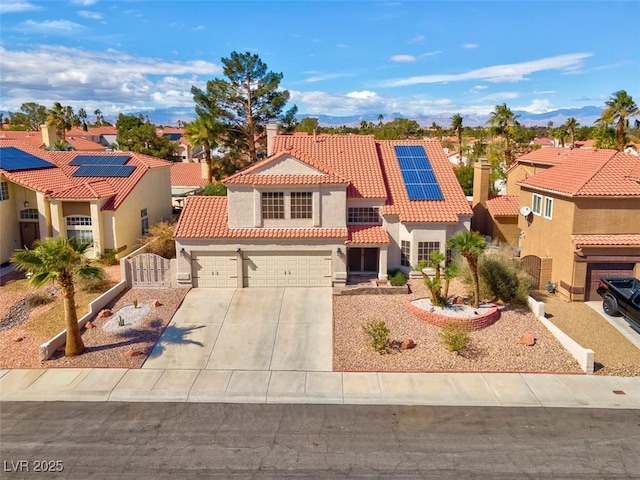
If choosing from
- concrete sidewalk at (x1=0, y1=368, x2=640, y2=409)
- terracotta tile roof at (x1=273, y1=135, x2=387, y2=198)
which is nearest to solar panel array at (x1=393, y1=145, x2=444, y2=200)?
terracotta tile roof at (x1=273, y1=135, x2=387, y2=198)

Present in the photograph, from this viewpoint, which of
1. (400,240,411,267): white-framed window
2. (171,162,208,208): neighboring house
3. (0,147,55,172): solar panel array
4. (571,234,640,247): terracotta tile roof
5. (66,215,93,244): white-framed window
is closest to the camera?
(571,234,640,247): terracotta tile roof

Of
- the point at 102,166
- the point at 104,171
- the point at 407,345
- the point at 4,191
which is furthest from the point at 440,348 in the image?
the point at 4,191

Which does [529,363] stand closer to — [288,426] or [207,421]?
[288,426]

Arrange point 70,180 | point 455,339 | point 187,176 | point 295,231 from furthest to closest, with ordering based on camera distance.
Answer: point 187,176 < point 70,180 < point 295,231 < point 455,339

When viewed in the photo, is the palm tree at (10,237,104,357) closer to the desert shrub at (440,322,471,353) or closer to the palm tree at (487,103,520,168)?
the desert shrub at (440,322,471,353)

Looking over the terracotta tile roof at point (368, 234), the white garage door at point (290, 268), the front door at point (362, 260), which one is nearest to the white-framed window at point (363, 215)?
the terracotta tile roof at point (368, 234)

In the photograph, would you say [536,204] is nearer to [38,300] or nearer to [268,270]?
[268,270]

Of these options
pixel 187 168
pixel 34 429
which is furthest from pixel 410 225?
pixel 187 168
